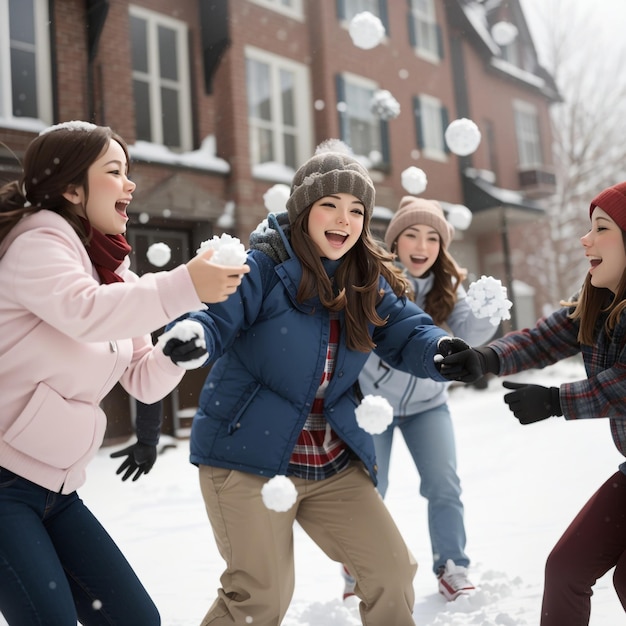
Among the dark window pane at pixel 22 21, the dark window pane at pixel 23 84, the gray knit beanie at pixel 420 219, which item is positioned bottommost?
the gray knit beanie at pixel 420 219

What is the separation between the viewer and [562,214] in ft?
66.3

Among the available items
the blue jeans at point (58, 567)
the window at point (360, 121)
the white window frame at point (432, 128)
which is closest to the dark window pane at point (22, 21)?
the window at point (360, 121)

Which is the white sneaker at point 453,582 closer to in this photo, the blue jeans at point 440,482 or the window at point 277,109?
the blue jeans at point 440,482

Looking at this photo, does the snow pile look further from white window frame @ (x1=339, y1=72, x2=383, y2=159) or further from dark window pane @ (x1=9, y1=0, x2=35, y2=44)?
white window frame @ (x1=339, y1=72, x2=383, y2=159)

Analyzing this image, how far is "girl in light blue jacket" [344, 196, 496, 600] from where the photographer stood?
375cm

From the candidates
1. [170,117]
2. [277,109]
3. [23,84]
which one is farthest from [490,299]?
[277,109]

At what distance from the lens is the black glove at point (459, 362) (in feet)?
8.36

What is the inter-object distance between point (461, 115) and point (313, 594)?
14.6 m

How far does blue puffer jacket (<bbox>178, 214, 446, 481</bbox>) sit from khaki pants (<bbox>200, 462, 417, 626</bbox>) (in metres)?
0.11

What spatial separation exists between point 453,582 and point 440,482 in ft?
1.68

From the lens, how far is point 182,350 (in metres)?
2.09

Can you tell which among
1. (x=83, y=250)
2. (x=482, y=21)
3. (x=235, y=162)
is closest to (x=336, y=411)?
(x=83, y=250)

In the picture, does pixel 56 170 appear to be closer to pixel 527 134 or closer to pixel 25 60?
pixel 25 60

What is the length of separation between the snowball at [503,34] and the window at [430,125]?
183 inches
